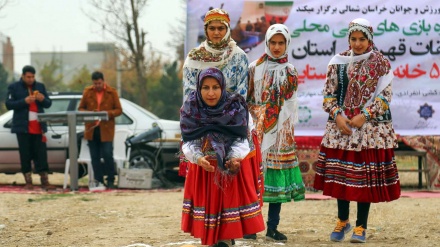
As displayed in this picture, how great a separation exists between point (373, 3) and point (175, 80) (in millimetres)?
19684

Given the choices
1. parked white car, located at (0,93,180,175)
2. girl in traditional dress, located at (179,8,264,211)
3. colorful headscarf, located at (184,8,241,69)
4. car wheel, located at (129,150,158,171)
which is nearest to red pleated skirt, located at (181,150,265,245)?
girl in traditional dress, located at (179,8,264,211)

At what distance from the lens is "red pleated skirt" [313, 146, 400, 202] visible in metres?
6.72

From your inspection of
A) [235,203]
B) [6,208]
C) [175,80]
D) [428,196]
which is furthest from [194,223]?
[175,80]

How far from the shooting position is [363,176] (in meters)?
6.73

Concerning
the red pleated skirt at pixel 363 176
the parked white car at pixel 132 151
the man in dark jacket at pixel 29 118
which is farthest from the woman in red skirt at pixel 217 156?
the parked white car at pixel 132 151

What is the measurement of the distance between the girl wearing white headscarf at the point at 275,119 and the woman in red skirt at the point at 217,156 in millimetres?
1069

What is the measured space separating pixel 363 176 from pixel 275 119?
79 cm

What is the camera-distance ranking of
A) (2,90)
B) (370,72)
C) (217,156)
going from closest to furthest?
(217,156), (370,72), (2,90)

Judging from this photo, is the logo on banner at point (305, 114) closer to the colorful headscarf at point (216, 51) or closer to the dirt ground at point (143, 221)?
the dirt ground at point (143, 221)

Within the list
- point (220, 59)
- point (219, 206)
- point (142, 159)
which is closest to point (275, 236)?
point (219, 206)

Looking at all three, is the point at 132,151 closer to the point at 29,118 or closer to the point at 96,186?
the point at 96,186

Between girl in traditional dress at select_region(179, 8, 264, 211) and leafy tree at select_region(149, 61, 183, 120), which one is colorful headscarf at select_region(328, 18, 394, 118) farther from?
leafy tree at select_region(149, 61, 183, 120)

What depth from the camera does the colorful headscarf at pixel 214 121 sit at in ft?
18.7

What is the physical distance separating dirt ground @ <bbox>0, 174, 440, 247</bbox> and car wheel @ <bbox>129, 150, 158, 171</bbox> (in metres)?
1.32
